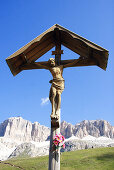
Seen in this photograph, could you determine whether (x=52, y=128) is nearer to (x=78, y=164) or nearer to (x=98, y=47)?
(x=98, y=47)

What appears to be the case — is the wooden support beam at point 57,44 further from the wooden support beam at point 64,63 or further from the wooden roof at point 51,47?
the wooden support beam at point 64,63

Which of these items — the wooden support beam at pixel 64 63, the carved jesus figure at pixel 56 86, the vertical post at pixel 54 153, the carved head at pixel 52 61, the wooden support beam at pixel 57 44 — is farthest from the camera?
the wooden support beam at pixel 57 44

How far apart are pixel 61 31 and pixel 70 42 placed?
643 mm

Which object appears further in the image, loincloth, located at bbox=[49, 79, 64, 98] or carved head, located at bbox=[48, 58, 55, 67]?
carved head, located at bbox=[48, 58, 55, 67]

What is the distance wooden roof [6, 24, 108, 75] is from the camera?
7496 millimetres

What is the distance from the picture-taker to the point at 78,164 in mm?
65500

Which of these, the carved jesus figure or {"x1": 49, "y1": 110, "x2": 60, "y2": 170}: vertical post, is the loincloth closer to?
the carved jesus figure

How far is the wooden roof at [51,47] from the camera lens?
750cm

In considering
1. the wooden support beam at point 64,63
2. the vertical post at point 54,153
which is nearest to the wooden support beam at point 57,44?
the wooden support beam at point 64,63

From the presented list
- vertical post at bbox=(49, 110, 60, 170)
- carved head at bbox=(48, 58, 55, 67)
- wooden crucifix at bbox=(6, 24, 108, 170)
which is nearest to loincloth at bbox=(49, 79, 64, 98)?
wooden crucifix at bbox=(6, 24, 108, 170)

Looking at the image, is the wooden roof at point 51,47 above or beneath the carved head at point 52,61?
above

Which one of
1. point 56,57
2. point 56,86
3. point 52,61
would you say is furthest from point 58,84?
point 56,57

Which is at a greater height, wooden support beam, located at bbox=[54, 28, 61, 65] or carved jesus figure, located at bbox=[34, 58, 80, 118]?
wooden support beam, located at bbox=[54, 28, 61, 65]

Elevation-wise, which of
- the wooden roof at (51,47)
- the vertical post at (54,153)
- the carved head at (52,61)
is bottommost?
the vertical post at (54,153)
